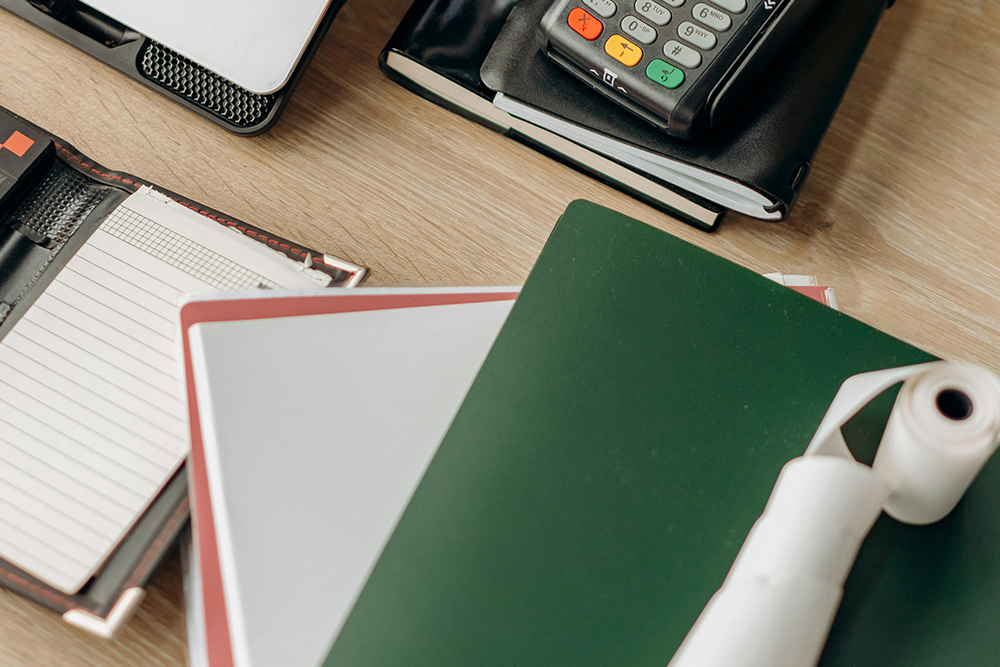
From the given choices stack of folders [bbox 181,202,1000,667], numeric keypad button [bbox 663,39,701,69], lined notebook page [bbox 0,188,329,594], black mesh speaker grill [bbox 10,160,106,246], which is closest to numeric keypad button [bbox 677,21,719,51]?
numeric keypad button [bbox 663,39,701,69]

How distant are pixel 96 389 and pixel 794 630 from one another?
355 millimetres

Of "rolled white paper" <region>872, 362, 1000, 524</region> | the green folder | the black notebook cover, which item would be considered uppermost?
the black notebook cover

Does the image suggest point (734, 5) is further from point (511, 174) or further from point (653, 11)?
point (511, 174)

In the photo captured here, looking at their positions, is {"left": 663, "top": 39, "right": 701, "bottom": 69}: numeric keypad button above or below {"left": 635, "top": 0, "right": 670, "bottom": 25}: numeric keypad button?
below

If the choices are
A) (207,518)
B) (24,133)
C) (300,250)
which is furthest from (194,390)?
(24,133)

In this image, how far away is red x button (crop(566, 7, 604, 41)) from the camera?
410mm

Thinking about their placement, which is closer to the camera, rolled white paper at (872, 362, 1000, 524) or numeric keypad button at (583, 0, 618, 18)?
rolled white paper at (872, 362, 1000, 524)

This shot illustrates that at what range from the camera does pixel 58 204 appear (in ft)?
1.42

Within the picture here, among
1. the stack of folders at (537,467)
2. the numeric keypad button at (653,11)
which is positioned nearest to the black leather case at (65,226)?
the stack of folders at (537,467)

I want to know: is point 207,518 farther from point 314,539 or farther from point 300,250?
point 300,250

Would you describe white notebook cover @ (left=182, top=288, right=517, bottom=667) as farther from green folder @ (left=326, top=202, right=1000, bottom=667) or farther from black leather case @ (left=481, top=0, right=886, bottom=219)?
black leather case @ (left=481, top=0, right=886, bottom=219)

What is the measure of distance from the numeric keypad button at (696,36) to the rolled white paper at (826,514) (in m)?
0.22

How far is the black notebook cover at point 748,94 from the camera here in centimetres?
41

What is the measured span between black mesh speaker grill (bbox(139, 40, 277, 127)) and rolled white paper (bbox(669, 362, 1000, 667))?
38cm
